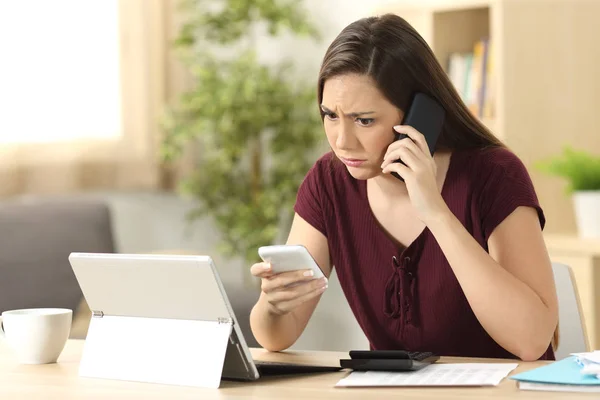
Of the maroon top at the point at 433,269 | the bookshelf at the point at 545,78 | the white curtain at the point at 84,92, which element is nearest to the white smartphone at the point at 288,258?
the maroon top at the point at 433,269

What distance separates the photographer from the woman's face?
5.34ft

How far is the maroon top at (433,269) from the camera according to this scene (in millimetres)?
1729

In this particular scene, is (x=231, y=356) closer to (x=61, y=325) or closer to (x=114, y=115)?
(x=61, y=325)

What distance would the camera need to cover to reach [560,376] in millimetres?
1249

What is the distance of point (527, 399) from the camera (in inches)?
46.6

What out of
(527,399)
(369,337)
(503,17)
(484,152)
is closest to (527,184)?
(484,152)

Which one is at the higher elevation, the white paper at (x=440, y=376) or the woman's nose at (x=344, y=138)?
the woman's nose at (x=344, y=138)

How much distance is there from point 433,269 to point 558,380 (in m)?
0.53

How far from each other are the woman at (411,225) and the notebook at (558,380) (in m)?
0.26

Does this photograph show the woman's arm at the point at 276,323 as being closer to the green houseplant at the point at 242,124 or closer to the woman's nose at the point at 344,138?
the woman's nose at the point at 344,138

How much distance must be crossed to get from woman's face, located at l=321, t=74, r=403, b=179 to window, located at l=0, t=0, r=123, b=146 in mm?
2165

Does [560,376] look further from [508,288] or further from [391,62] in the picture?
[391,62]

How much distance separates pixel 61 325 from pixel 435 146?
747mm

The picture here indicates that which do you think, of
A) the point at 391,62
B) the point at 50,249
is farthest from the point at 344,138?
the point at 50,249
